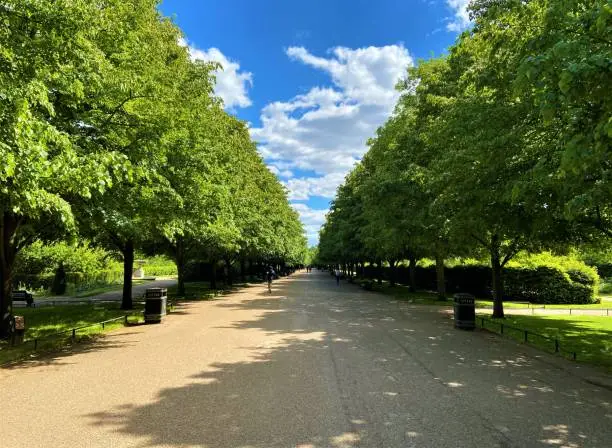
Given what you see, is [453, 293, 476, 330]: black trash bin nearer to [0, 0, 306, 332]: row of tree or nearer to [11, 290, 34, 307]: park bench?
[0, 0, 306, 332]: row of tree

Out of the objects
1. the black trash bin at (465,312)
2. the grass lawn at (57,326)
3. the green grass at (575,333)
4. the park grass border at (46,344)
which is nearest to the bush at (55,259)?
the grass lawn at (57,326)

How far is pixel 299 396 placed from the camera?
24.6ft

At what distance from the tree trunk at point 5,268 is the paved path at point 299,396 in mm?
3176

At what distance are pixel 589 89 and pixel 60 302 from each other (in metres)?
29.4

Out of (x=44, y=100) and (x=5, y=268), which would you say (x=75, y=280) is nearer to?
(x=5, y=268)

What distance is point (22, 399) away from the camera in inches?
291

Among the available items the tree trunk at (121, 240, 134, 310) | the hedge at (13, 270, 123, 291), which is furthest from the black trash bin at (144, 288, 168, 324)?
the hedge at (13, 270, 123, 291)

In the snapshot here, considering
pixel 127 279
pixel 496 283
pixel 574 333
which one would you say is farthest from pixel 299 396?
pixel 127 279

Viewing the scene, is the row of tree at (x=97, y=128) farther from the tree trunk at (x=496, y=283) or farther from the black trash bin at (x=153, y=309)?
the tree trunk at (x=496, y=283)

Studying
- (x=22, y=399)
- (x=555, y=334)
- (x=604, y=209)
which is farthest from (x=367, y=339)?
(x=22, y=399)

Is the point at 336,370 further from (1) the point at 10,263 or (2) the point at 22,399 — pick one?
(1) the point at 10,263

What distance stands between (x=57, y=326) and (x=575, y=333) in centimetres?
1800

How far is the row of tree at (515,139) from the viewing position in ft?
17.4

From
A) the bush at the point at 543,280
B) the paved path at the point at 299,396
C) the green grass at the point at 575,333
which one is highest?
the bush at the point at 543,280
